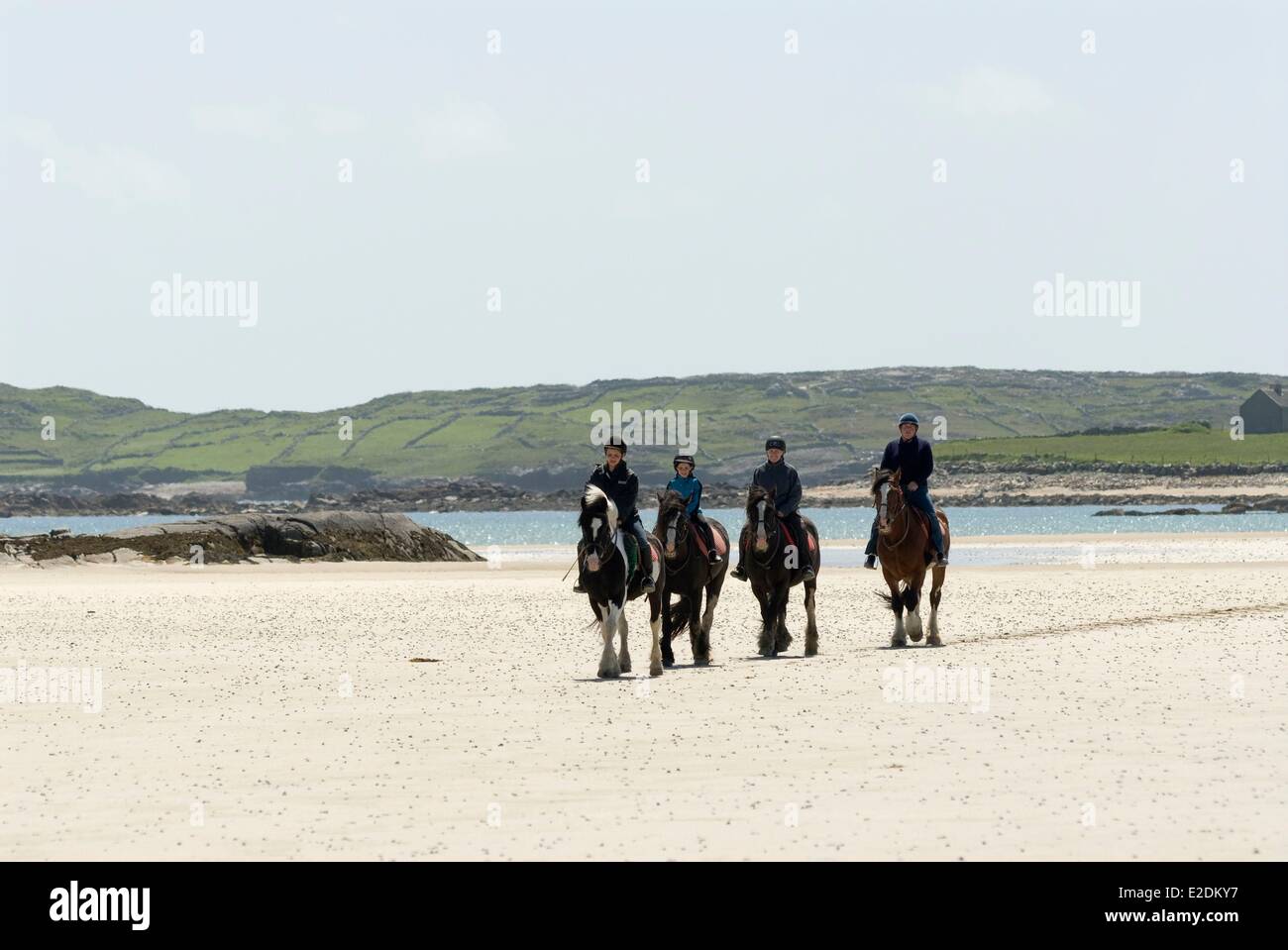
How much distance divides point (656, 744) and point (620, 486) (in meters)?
5.98

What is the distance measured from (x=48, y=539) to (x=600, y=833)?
4718 cm

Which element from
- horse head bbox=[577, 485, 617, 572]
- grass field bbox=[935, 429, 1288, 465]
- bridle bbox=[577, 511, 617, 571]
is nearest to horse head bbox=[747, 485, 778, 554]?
bridle bbox=[577, 511, 617, 571]

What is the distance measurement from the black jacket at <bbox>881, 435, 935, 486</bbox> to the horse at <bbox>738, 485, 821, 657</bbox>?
1.53 m

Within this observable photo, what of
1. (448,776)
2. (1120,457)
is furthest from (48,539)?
(1120,457)

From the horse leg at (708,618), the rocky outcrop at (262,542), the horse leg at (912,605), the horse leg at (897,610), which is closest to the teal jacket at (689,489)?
the horse leg at (708,618)

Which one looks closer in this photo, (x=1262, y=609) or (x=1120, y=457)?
(x=1262, y=609)

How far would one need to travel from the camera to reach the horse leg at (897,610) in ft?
76.8

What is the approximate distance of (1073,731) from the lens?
14.5 meters

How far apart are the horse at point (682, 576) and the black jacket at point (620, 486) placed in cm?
131

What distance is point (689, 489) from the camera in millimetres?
21938

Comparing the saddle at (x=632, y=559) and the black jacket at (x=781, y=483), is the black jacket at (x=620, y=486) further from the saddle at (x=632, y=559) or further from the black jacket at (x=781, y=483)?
the black jacket at (x=781, y=483)

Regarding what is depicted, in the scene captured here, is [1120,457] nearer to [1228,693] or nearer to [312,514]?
[312,514]

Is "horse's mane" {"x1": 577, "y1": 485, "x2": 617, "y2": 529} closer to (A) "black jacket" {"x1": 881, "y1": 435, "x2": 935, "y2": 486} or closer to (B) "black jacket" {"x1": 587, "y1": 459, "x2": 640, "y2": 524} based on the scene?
(B) "black jacket" {"x1": 587, "y1": 459, "x2": 640, "y2": 524}

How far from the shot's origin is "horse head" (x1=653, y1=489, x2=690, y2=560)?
21.2m
